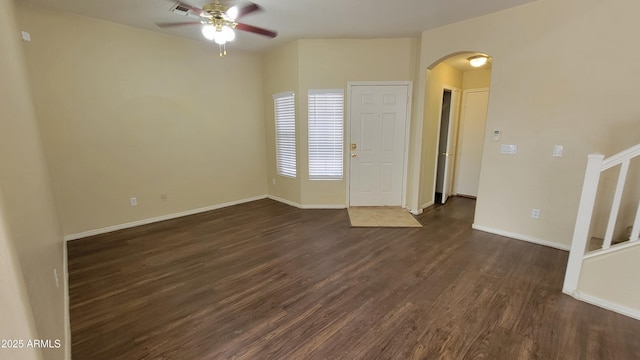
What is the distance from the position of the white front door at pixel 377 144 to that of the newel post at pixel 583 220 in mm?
2581

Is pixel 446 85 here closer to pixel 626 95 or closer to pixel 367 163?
pixel 367 163

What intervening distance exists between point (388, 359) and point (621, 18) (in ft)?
12.7

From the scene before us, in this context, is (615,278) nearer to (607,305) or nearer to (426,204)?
(607,305)

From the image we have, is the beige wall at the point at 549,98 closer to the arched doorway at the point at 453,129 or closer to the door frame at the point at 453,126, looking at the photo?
the arched doorway at the point at 453,129

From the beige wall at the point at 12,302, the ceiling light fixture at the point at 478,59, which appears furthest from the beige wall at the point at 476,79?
the beige wall at the point at 12,302

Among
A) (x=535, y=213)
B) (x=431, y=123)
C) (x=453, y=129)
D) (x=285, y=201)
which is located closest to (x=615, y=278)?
(x=535, y=213)

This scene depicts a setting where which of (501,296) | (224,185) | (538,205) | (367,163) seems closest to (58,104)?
(224,185)

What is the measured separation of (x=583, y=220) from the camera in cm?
228

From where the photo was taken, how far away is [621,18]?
2646mm

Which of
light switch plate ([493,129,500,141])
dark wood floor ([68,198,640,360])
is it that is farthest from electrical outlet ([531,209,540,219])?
light switch plate ([493,129,500,141])

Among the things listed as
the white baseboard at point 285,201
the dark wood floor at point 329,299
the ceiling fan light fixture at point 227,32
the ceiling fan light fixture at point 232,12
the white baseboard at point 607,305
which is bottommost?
the dark wood floor at point 329,299

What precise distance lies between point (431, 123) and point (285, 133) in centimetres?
262

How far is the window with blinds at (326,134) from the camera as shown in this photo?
4582 millimetres

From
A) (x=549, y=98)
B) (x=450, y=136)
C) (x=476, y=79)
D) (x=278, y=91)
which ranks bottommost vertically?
(x=450, y=136)
